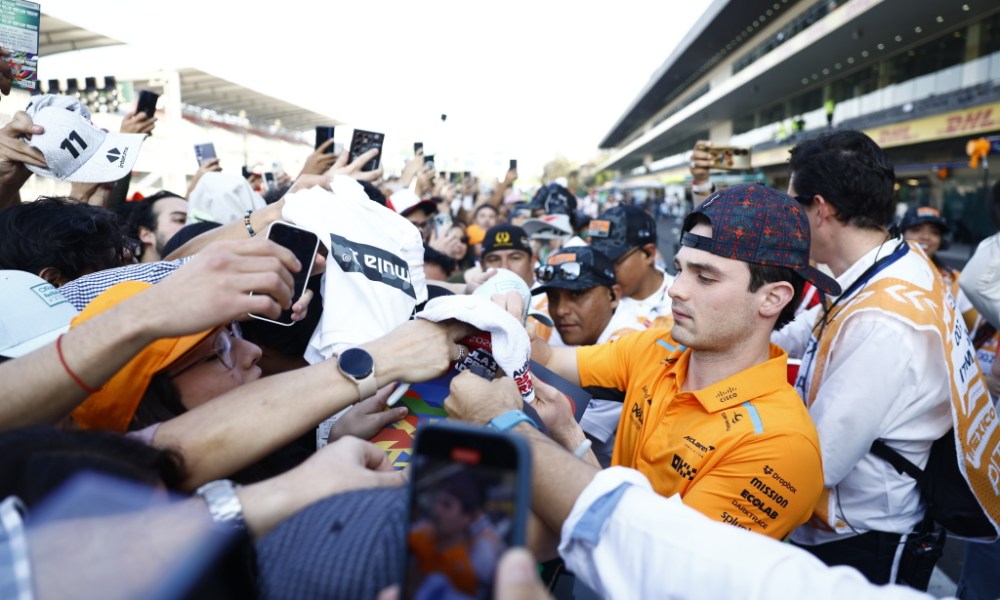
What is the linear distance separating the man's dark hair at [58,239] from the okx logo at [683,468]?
2.22 m

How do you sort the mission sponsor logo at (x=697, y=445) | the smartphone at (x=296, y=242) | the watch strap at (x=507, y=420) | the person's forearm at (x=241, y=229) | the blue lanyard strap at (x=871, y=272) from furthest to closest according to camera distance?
the blue lanyard strap at (x=871, y=272) → the person's forearm at (x=241, y=229) → the mission sponsor logo at (x=697, y=445) → the smartphone at (x=296, y=242) → the watch strap at (x=507, y=420)

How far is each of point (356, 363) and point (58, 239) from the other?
4.64ft

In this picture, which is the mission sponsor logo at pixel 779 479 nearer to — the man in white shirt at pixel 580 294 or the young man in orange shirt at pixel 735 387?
the young man in orange shirt at pixel 735 387

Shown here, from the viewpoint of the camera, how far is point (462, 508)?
0.81 meters

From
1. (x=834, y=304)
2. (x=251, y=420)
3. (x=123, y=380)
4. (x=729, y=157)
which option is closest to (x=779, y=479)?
(x=834, y=304)

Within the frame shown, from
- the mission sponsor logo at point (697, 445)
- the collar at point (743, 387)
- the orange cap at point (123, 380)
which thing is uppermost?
the orange cap at point (123, 380)

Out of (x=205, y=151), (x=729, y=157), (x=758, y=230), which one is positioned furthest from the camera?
(x=205, y=151)

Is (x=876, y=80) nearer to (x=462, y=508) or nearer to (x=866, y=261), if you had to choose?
(x=866, y=261)

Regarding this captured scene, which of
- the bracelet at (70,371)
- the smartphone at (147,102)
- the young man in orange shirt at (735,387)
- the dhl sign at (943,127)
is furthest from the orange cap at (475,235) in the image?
the dhl sign at (943,127)

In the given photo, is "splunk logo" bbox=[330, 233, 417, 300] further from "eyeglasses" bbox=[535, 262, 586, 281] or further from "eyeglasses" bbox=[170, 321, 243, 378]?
"eyeglasses" bbox=[535, 262, 586, 281]

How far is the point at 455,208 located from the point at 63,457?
9.66 m

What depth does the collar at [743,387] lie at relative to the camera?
2070 millimetres

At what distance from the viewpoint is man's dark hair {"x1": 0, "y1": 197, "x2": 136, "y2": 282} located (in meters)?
2.16

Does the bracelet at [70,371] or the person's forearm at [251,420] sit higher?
the bracelet at [70,371]
